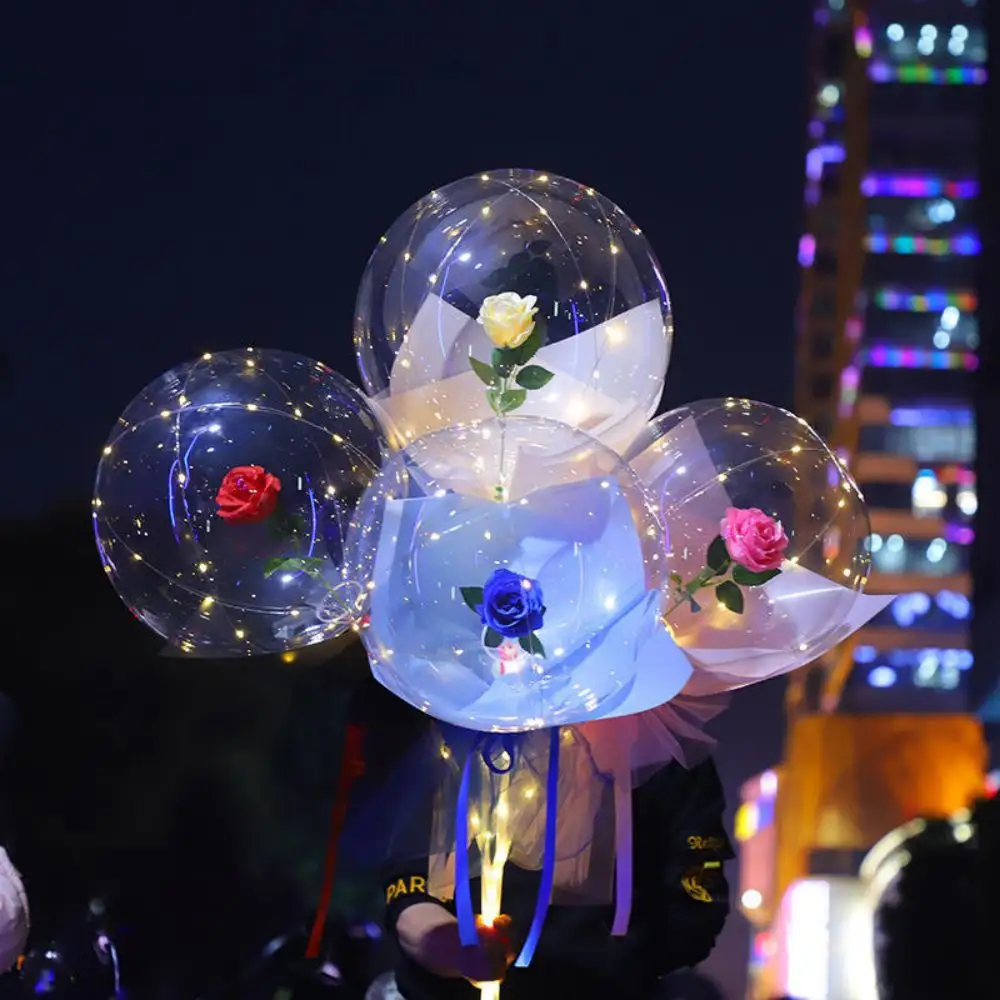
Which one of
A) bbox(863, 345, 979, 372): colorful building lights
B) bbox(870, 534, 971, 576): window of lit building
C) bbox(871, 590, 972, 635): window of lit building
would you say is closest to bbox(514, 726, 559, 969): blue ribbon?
bbox(870, 534, 971, 576): window of lit building

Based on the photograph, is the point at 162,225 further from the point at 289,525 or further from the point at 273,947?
the point at 289,525

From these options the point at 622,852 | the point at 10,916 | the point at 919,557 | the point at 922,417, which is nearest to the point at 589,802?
the point at 622,852

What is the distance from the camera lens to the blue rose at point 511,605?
1.26 m

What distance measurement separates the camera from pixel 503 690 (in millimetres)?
1314

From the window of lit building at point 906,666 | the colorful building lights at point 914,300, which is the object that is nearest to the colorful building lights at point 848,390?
the colorful building lights at point 914,300

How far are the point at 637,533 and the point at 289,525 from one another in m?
0.35

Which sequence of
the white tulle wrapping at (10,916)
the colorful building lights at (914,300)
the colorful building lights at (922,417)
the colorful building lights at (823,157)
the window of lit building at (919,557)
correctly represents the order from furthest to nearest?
the colorful building lights at (823,157), the colorful building lights at (914,300), the colorful building lights at (922,417), the window of lit building at (919,557), the white tulle wrapping at (10,916)

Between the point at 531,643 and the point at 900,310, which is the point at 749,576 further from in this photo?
the point at 900,310

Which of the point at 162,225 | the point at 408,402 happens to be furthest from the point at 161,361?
the point at 408,402

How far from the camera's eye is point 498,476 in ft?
4.38

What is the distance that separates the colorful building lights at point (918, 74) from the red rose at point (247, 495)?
46.4 feet

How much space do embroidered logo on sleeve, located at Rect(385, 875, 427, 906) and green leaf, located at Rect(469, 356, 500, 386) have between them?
52 centimetres

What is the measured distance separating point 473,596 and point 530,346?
28 centimetres

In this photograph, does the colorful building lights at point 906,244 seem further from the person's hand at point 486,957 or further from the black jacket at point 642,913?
the person's hand at point 486,957
